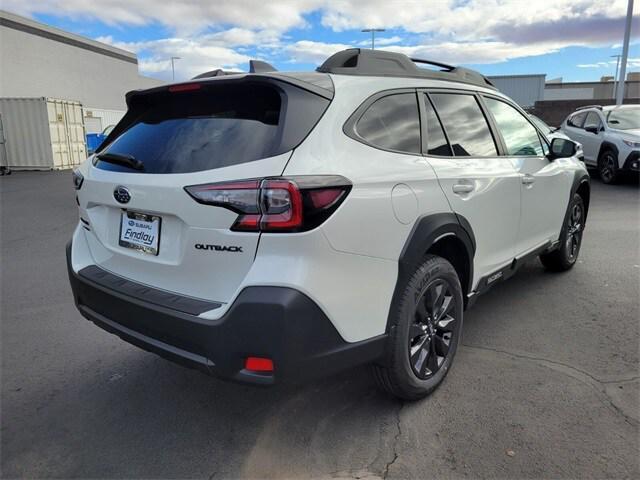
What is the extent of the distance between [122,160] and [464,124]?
2172 mm

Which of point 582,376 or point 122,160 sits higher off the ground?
point 122,160

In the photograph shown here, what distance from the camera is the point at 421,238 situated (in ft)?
8.58

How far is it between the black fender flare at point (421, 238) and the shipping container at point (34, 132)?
19476mm

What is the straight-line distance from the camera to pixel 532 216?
4.07 meters

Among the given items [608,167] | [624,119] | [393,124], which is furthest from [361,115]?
[624,119]

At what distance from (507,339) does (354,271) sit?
2.07 meters

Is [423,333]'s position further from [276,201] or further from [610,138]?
[610,138]

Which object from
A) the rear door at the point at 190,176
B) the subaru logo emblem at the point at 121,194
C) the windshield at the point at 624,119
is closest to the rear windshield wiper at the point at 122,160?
the rear door at the point at 190,176

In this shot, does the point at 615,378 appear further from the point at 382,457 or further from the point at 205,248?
the point at 205,248

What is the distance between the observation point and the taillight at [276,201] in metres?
2.08

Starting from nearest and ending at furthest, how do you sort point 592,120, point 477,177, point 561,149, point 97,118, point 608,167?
point 477,177 < point 561,149 < point 608,167 < point 592,120 < point 97,118

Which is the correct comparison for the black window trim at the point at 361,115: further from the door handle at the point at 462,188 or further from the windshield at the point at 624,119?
the windshield at the point at 624,119

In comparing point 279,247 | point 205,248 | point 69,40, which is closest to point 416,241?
point 279,247

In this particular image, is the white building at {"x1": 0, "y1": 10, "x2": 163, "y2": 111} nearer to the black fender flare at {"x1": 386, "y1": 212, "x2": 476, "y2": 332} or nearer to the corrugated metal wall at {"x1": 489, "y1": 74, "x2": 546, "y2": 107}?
the black fender flare at {"x1": 386, "y1": 212, "x2": 476, "y2": 332}
